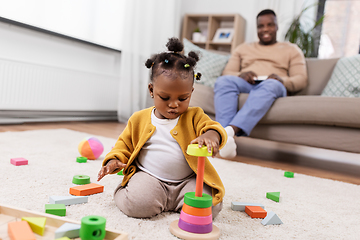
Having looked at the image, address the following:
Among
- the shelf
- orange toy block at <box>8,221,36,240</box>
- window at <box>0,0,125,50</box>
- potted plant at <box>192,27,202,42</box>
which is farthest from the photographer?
potted plant at <box>192,27,202,42</box>

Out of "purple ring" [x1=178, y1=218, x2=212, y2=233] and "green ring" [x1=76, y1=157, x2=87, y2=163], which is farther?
"green ring" [x1=76, y1=157, x2=87, y2=163]

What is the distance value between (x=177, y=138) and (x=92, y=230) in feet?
1.22

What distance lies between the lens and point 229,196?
1064mm

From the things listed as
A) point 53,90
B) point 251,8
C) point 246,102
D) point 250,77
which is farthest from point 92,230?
point 251,8

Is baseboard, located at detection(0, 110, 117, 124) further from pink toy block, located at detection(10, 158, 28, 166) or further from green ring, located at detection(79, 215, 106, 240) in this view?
green ring, located at detection(79, 215, 106, 240)

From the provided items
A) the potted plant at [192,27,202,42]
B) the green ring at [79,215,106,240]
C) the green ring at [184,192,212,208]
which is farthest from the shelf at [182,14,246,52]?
the green ring at [79,215,106,240]

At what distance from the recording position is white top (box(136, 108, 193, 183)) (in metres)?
0.88

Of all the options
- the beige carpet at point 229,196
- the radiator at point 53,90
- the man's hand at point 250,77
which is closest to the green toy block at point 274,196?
the beige carpet at point 229,196

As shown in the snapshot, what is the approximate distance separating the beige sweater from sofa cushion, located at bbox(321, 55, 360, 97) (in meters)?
0.20

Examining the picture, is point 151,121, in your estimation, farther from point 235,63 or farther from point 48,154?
point 235,63

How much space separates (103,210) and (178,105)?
0.36 m

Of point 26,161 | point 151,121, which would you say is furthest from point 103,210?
point 26,161

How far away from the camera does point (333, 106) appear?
170cm

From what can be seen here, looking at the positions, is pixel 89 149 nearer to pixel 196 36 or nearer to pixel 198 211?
pixel 198 211
